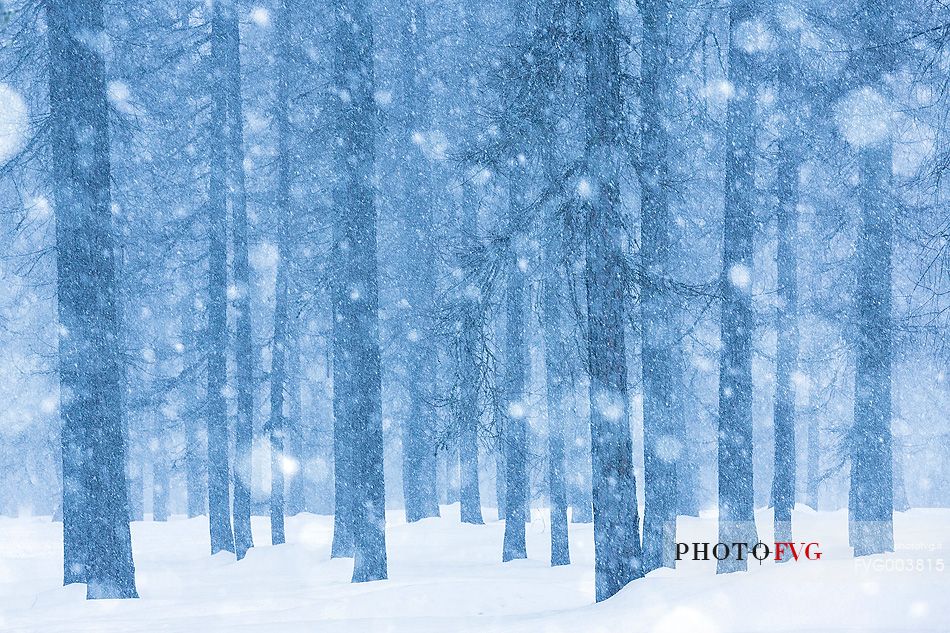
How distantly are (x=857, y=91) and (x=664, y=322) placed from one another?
4.40 meters

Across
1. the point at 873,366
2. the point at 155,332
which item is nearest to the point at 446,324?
the point at 873,366

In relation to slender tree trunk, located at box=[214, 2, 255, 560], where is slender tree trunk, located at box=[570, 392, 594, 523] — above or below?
below

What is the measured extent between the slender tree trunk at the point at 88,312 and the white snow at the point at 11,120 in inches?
157

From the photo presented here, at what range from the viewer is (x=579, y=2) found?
8.66m

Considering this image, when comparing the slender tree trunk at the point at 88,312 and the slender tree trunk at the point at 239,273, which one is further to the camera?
the slender tree trunk at the point at 239,273

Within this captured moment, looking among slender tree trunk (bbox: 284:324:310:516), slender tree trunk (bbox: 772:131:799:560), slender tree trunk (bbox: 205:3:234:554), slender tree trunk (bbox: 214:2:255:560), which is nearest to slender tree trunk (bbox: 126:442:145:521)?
slender tree trunk (bbox: 284:324:310:516)

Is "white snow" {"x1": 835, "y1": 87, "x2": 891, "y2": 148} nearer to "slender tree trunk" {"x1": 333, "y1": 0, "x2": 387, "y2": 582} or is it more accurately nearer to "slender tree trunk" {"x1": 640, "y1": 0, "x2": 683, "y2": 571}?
"slender tree trunk" {"x1": 640, "y1": 0, "x2": 683, "y2": 571}

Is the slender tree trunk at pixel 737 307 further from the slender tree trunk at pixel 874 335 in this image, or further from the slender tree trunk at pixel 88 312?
the slender tree trunk at pixel 88 312

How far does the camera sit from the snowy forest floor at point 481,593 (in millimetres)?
5992

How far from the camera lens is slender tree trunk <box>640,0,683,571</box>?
1038 centimetres

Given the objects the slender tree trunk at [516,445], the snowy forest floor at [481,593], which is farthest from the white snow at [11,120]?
the slender tree trunk at [516,445]

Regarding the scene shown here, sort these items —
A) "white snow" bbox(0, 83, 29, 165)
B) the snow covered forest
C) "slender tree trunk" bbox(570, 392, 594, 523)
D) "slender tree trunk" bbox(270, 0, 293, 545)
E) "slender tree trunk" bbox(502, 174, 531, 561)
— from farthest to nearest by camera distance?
1. "slender tree trunk" bbox(570, 392, 594, 523)
2. "slender tree trunk" bbox(270, 0, 293, 545)
3. "slender tree trunk" bbox(502, 174, 531, 561)
4. "white snow" bbox(0, 83, 29, 165)
5. the snow covered forest

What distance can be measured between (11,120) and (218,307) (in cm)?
512

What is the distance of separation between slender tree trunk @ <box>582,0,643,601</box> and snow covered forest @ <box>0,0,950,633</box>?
28 mm
